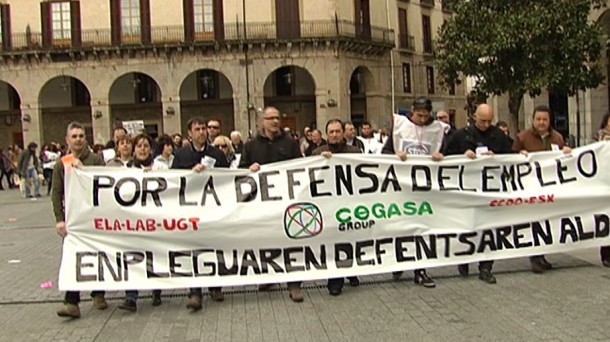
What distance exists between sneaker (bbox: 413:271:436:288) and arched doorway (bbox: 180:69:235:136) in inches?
1332

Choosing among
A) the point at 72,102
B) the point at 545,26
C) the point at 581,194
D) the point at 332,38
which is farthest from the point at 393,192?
the point at 72,102

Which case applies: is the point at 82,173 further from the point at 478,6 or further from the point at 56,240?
the point at 478,6

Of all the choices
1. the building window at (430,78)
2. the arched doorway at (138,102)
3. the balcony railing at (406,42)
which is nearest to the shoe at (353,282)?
the arched doorway at (138,102)

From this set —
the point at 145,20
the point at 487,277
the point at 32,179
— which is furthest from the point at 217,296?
the point at 145,20

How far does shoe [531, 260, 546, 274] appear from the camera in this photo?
8492mm

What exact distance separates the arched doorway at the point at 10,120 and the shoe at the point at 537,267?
128ft

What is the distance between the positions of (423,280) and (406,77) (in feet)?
127

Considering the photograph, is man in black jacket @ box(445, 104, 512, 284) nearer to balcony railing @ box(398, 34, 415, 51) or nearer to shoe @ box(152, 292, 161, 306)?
shoe @ box(152, 292, 161, 306)

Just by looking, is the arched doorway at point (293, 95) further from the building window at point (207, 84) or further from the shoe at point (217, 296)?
the shoe at point (217, 296)

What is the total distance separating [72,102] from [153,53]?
280 inches

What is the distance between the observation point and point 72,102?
42.6 meters

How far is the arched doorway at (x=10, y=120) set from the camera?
4256cm

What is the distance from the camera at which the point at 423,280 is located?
812 cm

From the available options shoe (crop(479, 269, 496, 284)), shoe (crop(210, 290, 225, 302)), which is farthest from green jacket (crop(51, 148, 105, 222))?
shoe (crop(479, 269, 496, 284))
